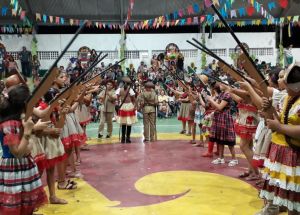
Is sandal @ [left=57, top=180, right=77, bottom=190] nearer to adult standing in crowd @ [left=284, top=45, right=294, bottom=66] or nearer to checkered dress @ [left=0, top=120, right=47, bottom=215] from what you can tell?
checkered dress @ [left=0, top=120, right=47, bottom=215]

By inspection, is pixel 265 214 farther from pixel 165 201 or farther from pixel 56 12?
pixel 56 12

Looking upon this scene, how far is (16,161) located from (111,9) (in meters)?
15.2

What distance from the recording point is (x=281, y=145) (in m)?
2.95

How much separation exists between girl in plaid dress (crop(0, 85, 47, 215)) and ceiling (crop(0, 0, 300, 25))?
575 inches

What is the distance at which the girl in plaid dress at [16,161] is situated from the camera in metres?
2.79

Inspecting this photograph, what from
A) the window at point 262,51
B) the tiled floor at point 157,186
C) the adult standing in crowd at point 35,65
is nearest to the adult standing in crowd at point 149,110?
the tiled floor at point 157,186

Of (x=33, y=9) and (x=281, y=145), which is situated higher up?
(x=33, y=9)

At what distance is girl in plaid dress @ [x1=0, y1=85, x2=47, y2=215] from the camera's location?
2.79 m

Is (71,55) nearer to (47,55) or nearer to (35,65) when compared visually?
(47,55)

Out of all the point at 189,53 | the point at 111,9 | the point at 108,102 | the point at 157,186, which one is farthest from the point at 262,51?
the point at 157,186

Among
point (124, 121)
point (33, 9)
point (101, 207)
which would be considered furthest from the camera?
point (33, 9)

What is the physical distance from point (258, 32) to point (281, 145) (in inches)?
647

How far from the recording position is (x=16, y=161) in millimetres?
2904

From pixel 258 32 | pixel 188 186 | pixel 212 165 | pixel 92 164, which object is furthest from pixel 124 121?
pixel 258 32
